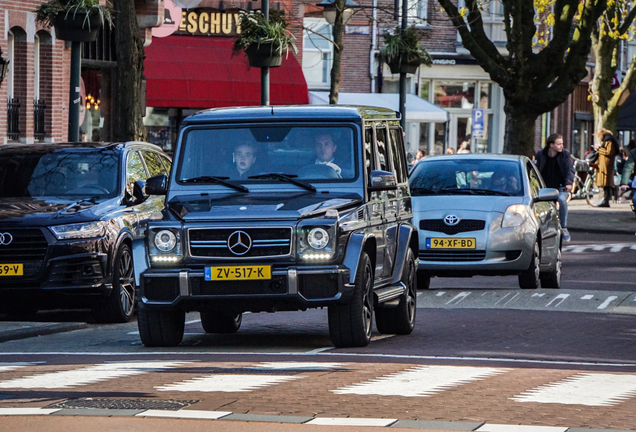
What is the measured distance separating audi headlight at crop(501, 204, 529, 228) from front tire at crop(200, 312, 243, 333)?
4644 millimetres

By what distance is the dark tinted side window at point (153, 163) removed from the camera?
49.1 ft

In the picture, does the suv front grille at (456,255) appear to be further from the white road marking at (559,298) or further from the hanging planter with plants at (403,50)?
the hanging planter with plants at (403,50)

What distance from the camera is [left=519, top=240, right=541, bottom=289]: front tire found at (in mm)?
16328

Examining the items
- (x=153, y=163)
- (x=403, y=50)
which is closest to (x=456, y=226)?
(x=153, y=163)

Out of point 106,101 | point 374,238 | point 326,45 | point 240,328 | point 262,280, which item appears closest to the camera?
point 262,280

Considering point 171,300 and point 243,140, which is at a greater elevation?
point 243,140

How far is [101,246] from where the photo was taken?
13273mm

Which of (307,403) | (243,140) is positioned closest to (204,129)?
(243,140)

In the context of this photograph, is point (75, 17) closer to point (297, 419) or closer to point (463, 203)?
point (463, 203)

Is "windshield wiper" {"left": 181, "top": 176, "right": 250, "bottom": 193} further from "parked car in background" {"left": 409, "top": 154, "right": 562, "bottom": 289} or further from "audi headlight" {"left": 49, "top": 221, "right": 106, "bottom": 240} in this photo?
"parked car in background" {"left": 409, "top": 154, "right": 562, "bottom": 289}

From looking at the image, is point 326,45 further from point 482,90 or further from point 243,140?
point 243,140

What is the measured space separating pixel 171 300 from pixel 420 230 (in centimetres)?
626

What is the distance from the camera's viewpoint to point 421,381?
8828mm

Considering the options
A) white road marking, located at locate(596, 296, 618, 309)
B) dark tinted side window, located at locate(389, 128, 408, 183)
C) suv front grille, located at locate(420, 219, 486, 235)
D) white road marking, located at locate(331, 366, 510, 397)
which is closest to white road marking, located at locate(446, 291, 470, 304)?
suv front grille, located at locate(420, 219, 486, 235)
